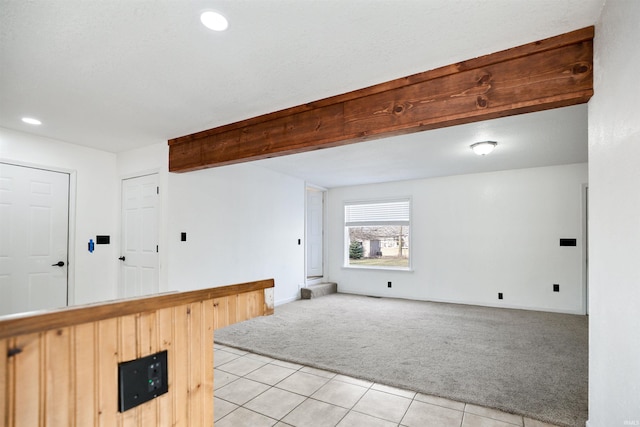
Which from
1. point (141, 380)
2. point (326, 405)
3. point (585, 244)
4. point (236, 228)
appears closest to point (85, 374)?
point (141, 380)

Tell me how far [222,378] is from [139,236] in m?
2.27

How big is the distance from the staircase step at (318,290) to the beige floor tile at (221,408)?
11.9 feet

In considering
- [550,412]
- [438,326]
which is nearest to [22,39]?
[550,412]

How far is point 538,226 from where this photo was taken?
5215 millimetres

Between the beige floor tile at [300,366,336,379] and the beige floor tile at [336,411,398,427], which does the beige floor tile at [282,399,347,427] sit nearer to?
the beige floor tile at [336,411,398,427]

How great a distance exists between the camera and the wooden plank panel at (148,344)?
89 cm

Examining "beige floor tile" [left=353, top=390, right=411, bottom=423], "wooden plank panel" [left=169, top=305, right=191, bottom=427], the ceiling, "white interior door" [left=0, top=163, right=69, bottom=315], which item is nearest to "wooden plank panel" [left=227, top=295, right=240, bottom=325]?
"wooden plank panel" [left=169, top=305, right=191, bottom=427]

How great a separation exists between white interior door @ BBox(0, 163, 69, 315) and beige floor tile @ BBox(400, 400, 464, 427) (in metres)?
4.02

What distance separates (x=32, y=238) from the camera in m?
3.59

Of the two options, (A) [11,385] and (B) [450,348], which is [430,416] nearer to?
(B) [450,348]

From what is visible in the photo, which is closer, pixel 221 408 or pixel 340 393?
pixel 221 408

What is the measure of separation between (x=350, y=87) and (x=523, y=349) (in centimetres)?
325

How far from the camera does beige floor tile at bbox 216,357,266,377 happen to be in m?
2.97

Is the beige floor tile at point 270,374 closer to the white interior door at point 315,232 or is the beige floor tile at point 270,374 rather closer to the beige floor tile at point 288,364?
the beige floor tile at point 288,364
